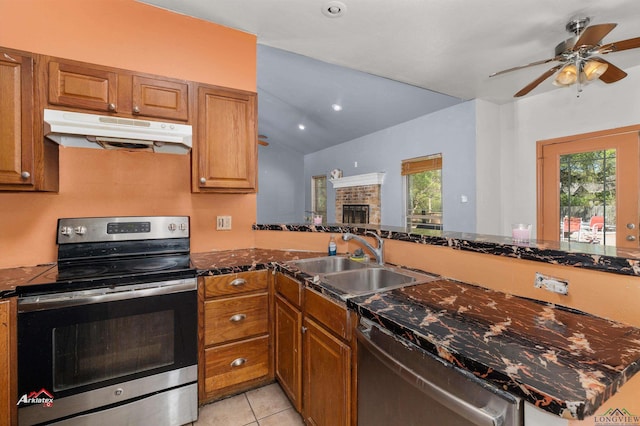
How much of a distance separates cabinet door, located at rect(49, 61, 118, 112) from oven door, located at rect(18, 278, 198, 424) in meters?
1.10

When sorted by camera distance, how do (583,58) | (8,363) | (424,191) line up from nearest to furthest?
(8,363) < (583,58) < (424,191)

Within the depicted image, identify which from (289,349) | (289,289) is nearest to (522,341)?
(289,289)

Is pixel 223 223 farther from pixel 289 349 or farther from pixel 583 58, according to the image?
pixel 583 58

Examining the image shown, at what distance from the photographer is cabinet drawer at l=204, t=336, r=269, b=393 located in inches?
71.0

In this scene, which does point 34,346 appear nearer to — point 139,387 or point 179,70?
point 139,387

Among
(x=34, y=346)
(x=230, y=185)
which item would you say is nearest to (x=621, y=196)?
(x=230, y=185)

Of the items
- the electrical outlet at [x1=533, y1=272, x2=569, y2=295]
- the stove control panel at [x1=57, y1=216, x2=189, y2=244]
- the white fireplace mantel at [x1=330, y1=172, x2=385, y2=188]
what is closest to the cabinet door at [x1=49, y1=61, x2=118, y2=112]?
the stove control panel at [x1=57, y1=216, x2=189, y2=244]

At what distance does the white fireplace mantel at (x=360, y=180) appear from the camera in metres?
5.70

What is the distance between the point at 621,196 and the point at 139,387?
474 cm

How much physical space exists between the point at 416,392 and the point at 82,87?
231 cm

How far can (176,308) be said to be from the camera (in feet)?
5.34

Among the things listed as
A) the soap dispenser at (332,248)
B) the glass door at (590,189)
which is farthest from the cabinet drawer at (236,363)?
the glass door at (590,189)

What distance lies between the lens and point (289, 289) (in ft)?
A: 5.71

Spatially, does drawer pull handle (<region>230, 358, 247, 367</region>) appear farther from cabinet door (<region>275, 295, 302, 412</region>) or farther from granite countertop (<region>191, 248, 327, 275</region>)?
granite countertop (<region>191, 248, 327, 275</region>)
